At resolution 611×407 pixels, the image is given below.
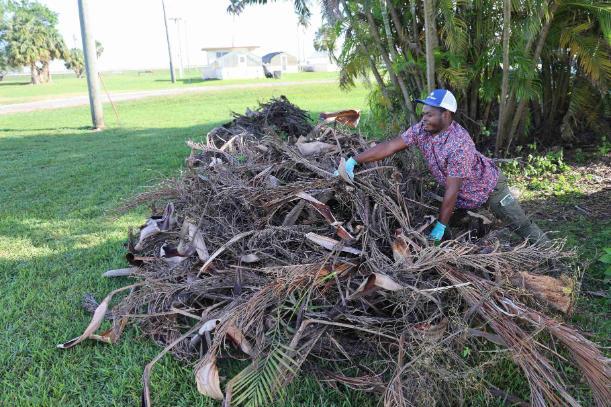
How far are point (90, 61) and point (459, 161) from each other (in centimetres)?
1350

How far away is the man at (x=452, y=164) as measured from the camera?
3494mm

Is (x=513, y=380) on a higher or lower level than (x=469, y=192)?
lower

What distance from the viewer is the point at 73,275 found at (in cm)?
411

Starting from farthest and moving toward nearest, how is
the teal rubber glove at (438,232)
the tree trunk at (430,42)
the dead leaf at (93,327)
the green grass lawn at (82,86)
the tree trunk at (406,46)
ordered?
the green grass lawn at (82,86), the tree trunk at (406,46), the tree trunk at (430,42), the teal rubber glove at (438,232), the dead leaf at (93,327)

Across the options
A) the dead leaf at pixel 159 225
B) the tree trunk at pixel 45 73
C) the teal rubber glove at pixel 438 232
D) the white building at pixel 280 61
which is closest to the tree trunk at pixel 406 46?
the teal rubber glove at pixel 438 232

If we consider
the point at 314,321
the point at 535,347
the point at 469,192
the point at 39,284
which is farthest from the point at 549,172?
the point at 39,284

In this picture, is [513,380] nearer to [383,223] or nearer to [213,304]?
[383,223]

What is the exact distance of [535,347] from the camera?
2469mm

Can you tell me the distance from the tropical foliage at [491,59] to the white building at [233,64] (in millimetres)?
55849

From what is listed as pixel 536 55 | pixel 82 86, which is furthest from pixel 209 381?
pixel 82 86

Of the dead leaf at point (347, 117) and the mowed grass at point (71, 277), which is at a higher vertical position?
the dead leaf at point (347, 117)

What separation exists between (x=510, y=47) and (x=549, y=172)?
1688 millimetres

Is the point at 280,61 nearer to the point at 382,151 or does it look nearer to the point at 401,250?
the point at 382,151

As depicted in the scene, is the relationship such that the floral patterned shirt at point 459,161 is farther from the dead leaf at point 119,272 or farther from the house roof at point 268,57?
the house roof at point 268,57
